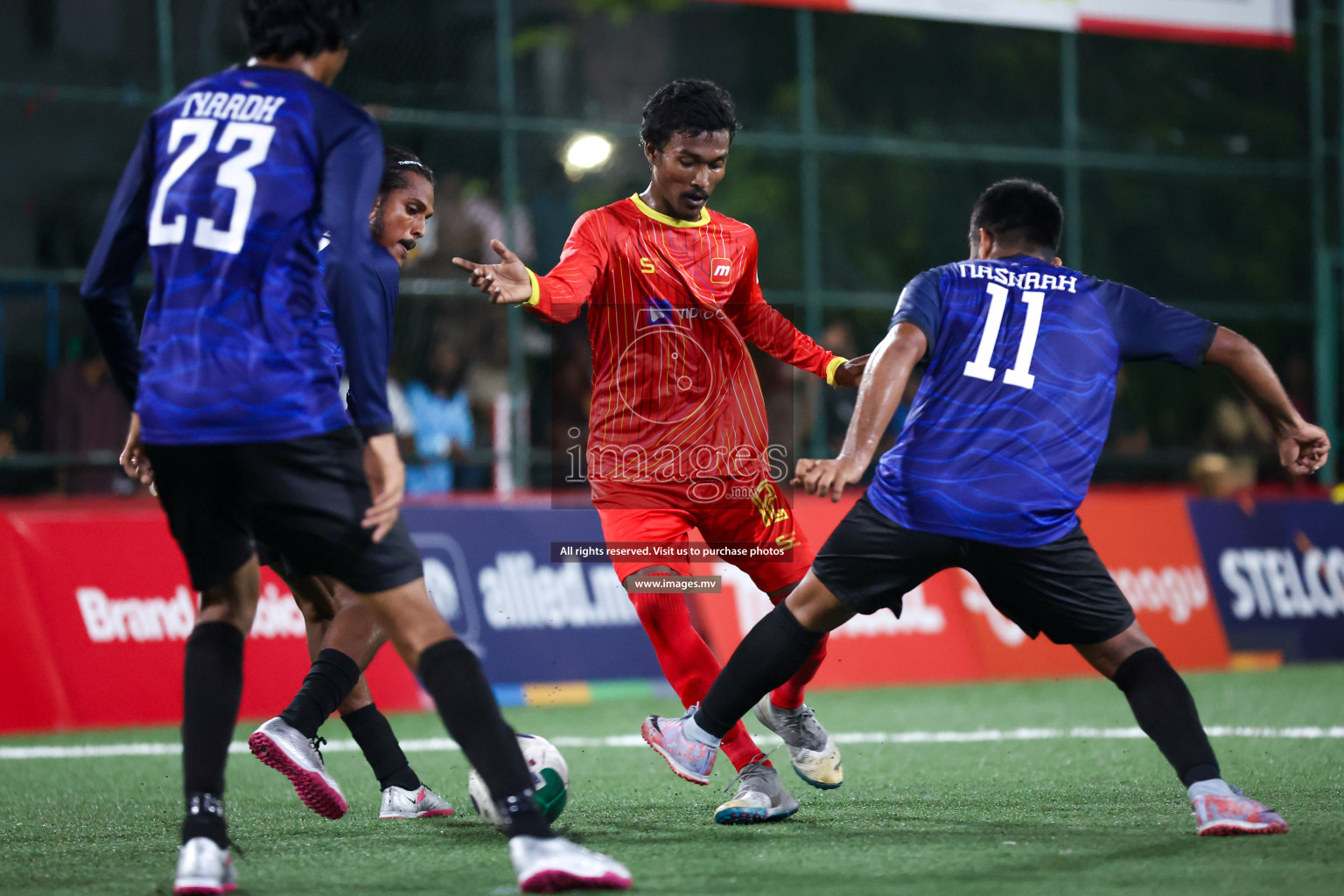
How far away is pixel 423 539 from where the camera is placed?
31.7 ft

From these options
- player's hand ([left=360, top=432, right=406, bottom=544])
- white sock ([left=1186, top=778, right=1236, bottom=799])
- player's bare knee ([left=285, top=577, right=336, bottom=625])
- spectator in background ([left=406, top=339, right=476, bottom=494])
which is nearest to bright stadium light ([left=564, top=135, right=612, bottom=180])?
spectator in background ([left=406, top=339, right=476, bottom=494])

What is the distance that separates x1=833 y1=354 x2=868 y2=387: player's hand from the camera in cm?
583

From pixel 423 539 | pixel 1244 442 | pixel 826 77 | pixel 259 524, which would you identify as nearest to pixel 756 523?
pixel 259 524

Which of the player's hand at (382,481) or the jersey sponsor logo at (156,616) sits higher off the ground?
the player's hand at (382,481)

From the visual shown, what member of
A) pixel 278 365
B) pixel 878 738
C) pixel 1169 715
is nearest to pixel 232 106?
pixel 278 365

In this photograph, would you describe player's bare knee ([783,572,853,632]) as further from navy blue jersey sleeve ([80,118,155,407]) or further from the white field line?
the white field line

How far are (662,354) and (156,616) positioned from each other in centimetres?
452

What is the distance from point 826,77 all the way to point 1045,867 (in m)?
14.6

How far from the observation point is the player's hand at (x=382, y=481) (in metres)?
3.85

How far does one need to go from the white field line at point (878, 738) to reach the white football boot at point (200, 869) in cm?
365

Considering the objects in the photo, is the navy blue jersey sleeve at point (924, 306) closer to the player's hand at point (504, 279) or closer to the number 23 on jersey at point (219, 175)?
the player's hand at point (504, 279)

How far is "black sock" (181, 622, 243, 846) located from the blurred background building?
25.4ft

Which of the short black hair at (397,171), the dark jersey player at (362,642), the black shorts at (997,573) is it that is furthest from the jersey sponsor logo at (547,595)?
the black shorts at (997,573)

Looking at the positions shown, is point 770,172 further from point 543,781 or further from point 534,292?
point 543,781
